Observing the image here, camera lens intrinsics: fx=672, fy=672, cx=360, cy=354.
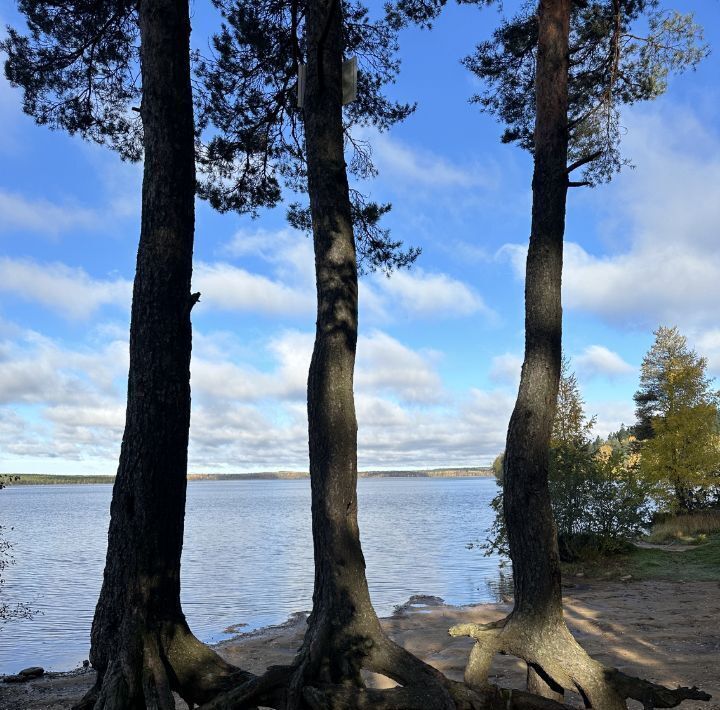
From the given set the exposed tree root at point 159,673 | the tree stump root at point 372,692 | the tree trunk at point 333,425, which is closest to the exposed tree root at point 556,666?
the tree stump root at point 372,692

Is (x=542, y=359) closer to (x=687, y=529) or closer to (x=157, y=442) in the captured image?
(x=157, y=442)

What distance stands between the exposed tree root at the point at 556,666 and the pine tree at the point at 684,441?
21704mm

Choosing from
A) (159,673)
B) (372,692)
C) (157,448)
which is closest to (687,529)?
(372,692)

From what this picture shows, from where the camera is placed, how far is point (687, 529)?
2381cm

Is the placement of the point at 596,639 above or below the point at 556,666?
below

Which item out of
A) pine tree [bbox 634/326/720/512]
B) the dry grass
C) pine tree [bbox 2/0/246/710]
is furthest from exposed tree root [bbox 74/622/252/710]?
pine tree [bbox 634/326/720/512]

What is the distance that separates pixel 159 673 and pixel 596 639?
635 centimetres

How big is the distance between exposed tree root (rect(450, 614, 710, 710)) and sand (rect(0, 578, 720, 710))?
1.16 m

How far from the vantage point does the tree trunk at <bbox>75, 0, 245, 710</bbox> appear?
5230 millimetres

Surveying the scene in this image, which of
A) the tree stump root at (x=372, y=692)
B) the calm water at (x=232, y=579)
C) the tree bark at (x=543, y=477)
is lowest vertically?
the calm water at (x=232, y=579)

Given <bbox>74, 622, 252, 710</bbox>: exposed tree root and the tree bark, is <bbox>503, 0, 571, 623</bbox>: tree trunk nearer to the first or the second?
the tree bark

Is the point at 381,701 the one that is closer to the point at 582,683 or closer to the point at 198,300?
the point at 582,683

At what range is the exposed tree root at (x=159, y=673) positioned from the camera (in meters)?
5.03

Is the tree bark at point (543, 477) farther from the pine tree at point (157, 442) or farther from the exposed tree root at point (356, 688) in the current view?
the pine tree at point (157, 442)
